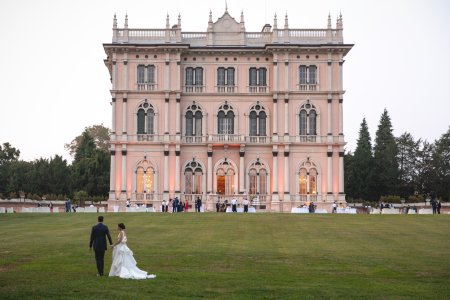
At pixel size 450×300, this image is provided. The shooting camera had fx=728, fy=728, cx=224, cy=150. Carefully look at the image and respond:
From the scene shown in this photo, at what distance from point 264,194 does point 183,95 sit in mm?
12661

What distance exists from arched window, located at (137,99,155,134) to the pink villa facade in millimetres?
98

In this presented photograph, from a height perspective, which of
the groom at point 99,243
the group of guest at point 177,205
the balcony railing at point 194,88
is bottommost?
the groom at point 99,243

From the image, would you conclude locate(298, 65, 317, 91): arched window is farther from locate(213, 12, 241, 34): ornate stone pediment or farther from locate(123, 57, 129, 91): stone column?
locate(123, 57, 129, 91): stone column

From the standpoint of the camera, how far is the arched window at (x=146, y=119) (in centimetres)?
7162

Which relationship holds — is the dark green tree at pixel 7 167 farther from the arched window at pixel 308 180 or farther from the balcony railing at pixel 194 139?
the arched window at pixel 308 180

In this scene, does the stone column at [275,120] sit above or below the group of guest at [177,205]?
above

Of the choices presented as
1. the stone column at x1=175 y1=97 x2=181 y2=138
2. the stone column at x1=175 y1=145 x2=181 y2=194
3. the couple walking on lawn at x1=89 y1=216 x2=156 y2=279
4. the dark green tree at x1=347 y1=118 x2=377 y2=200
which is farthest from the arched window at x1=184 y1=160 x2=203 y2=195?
the couple walking on lawn at x1=89 y1=216 x2=156 y2=279

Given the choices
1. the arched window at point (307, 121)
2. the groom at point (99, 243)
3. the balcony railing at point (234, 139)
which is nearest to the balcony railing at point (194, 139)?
the balcony railing at point (234, 139)

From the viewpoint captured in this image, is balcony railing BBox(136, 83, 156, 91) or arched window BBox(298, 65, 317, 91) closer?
balcony railing BBox(136, 83, 156, 91)

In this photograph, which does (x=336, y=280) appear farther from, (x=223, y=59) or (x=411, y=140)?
(x=411, y=140)

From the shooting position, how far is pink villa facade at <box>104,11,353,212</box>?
7100cm

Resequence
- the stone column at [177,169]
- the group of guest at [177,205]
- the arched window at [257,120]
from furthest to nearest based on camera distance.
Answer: the arched window at [257,120] < the stone column at [177,169] < the group of guest at [177,205]

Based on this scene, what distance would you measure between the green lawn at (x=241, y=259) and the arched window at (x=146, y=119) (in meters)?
26.1

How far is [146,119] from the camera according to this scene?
235 feet
